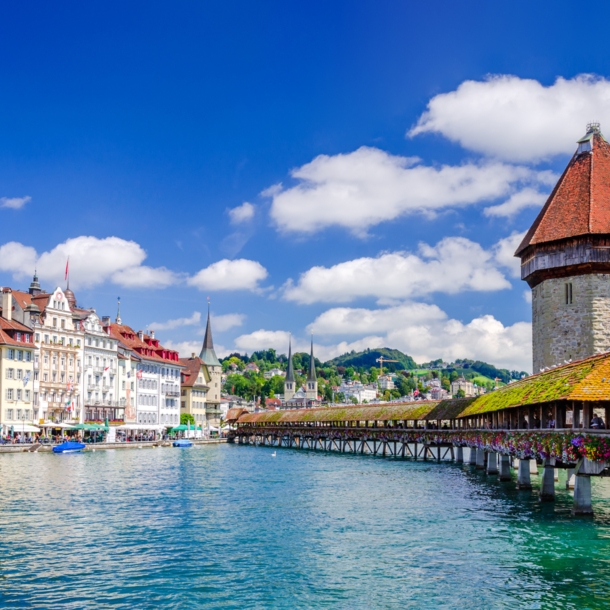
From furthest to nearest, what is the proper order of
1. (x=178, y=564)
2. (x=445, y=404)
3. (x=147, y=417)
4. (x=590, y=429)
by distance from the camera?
1. (x=147, y=417)
2. (x=445, y=404)
3. (x=590, y=429)
4. (x=178, y=564)

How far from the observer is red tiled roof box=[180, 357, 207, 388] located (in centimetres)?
12206

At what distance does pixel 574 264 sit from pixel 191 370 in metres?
85.7

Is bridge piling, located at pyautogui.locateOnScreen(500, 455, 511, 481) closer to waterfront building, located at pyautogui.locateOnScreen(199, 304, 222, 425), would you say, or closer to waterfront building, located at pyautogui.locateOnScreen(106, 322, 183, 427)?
waterfront building, located at pyautogui.locateOnScreen(106, 322, 183, 427)

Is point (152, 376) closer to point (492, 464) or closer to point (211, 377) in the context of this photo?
point (211, 377)

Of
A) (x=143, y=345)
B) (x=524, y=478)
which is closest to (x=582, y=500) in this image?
(x=524, y=478)

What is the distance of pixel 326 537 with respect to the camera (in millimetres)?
23594

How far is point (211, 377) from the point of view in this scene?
137 m

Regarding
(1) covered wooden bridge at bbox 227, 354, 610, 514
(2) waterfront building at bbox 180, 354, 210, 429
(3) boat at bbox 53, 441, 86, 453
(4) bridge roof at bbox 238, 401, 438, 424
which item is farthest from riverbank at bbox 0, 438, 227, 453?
(1) covered wooden bridge at bbox 227, 354, 610, 514

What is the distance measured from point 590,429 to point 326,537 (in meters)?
8.55

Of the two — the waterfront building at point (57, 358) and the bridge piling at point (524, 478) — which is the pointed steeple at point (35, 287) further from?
the bridge piling at point (524, 478)

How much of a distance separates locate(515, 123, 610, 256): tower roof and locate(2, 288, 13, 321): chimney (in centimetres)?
5044

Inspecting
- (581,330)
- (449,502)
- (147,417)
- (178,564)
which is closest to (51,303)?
(147,417)

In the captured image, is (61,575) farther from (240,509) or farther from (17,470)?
(17,470)

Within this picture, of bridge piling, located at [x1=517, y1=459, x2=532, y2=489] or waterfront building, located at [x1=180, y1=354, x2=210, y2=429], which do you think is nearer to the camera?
bridge piling, located at [x1=517, y1=459, x2=532, y2=489]
